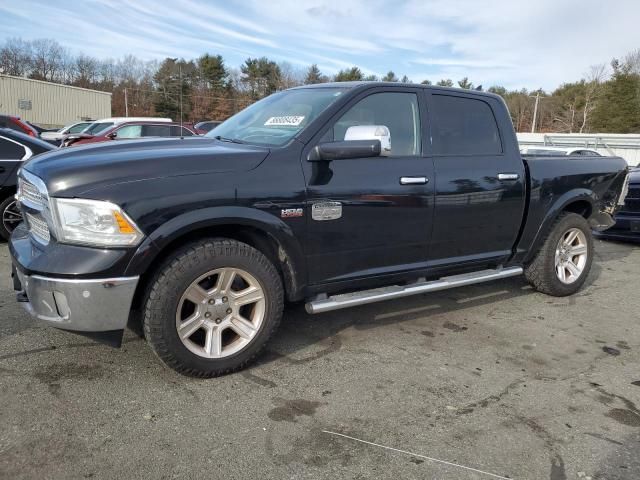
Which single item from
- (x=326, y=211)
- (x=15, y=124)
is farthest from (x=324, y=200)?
(x=15, y=124)

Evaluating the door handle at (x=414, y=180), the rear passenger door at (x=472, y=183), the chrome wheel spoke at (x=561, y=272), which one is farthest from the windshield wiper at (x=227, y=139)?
the chrome wheel spoke at (x=561, y=272)

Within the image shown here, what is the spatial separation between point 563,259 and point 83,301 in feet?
14.7

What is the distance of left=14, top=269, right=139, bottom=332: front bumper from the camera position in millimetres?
2717

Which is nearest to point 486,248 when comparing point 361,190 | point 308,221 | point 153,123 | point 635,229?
point 361,190

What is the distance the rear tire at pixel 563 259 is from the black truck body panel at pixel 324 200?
19 centimetres

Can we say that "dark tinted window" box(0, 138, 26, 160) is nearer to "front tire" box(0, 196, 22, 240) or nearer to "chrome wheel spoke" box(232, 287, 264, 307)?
"front tire" box(0, 196, 22, 240)

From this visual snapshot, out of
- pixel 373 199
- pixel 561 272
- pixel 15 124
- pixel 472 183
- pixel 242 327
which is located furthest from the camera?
pixel 15 124

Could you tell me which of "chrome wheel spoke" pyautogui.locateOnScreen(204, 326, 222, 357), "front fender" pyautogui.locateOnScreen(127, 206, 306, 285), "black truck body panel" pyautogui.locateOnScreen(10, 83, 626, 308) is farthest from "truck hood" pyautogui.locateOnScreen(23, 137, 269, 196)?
"chrome wheel spoke" pyautogui.locateOnScreen(204, 326, 222, 357)

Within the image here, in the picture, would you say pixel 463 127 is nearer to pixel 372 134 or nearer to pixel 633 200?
pixel 372 134

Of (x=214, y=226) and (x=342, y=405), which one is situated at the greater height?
(x=214, y=226)

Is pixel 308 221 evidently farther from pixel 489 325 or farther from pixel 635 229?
pixel 635 229

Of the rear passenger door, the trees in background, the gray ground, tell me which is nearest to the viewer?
the gray ground

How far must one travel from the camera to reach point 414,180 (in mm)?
3746

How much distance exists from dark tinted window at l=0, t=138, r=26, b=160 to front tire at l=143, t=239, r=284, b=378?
185 inches
